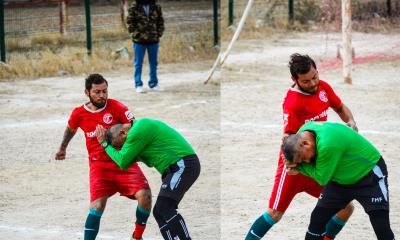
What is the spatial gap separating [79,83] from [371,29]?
29.7 ft

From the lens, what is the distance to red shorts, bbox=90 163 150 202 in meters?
7.81

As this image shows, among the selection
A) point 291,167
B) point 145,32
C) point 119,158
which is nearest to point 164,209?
point 119,158

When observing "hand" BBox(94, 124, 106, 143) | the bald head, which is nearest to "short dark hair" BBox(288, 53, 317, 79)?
the bald head

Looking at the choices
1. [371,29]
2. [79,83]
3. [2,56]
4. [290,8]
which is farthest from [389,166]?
[290,8]

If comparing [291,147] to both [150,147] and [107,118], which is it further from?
[107,118]

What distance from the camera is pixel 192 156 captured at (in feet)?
24.4

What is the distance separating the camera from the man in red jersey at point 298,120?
7.22m

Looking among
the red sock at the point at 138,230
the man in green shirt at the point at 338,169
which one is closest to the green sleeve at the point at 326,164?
the man in green shirt at the point at 338,169

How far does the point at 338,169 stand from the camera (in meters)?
6.52

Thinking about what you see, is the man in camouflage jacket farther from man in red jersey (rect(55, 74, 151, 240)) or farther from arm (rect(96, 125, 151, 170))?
arm (rect(96, 125, 151, 170))

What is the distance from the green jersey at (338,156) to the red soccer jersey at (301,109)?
0.68 metres

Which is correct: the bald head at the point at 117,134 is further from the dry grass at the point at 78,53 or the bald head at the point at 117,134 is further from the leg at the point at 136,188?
the dry grass at the point at 78,53

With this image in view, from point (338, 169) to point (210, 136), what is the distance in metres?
6.61

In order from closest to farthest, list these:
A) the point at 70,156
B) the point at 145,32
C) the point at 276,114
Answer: the point at 70,156 → the point at 276,114 → the point at 145,32
